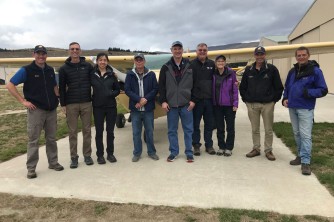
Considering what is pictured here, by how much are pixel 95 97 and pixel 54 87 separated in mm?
632

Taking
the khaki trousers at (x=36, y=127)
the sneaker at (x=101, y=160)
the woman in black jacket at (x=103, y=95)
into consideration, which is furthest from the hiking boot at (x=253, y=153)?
the khaki trousers at (x=36, y=127)

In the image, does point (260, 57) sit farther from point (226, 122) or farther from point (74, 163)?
point (74, 163)

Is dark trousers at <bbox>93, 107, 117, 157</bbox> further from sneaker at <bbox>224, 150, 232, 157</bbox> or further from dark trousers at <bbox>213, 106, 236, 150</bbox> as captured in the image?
A: sneaker at <bbox>224, 150, 232, 157</bbox>

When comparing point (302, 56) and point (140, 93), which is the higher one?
point (302, 56)

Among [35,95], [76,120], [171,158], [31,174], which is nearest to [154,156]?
[171,158]

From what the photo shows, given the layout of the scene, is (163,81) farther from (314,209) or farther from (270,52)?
(270,52)

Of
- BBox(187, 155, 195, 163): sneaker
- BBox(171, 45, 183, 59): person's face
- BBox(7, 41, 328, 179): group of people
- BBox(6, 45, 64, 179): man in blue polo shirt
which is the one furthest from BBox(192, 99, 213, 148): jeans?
BBox(6, 45, 64, 179): man in blue polo shirt

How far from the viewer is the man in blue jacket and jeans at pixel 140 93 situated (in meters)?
4.86

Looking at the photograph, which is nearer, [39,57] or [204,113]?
[39,57]

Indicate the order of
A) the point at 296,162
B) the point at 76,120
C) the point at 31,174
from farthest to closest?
the point at 76,120 < the point at 296,162 < the point at 31,174

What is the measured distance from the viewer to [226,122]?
523 centimetres

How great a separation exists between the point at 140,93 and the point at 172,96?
1.75 feet

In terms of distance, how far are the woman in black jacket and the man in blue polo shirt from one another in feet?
2.07

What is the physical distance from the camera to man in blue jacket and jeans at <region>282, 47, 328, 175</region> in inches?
166
